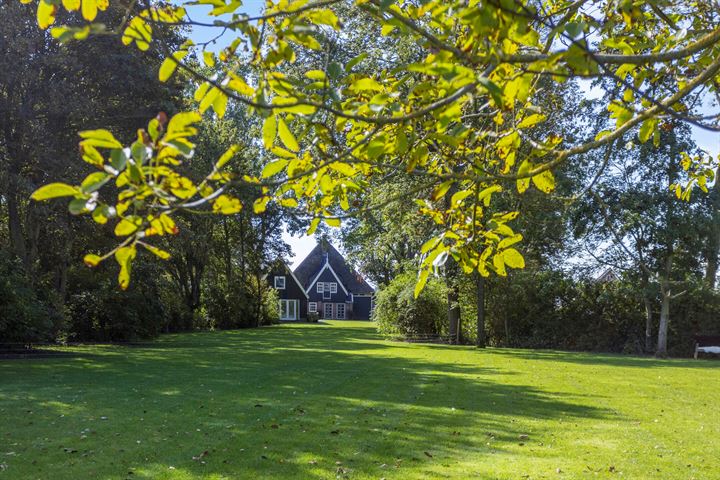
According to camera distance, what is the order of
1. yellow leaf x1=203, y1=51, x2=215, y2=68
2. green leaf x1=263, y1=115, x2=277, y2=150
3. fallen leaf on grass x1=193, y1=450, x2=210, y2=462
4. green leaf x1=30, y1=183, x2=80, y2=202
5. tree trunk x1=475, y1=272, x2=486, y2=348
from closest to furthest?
green leaf x1=30, y1=183, x2=80, y2=202
green leaf x1=263, y1=115, x2=277, y2=150
yellow leaf x1=203, y1=51, x2=215, y2=68
fallen leaf on grass x1=193, y1=450, x2=210, y2=462
tree trunk x1=475, y1=272, x2=486, y2=348

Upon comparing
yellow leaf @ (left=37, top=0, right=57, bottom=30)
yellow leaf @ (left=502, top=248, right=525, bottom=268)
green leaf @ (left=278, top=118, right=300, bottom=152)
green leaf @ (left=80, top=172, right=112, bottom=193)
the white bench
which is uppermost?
yellow leaf @ (left=37, top=0, right=57, bottom=30)

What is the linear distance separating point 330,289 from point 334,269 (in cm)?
254

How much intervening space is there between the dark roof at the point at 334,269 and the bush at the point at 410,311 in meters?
38.6

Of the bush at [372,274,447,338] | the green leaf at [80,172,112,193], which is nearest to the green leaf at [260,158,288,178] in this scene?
the green leaf at [80,172,112,193]

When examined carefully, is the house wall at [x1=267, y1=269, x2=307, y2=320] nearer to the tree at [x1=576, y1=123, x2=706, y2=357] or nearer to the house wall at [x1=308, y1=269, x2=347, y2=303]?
the house wall at [x1=308, y1=269, x2=347, y2=303]

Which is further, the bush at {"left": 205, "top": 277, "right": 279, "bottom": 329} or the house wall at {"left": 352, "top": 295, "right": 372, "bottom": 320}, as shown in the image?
the house wall at {"left": 352, "top": 295, "right": 372, "bottom": 320}

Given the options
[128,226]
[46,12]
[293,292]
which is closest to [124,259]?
[128,226]

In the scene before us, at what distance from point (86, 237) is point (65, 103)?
447 cm

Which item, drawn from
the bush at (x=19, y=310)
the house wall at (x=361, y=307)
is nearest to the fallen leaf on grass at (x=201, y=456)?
the bush at (x=19, y=310)

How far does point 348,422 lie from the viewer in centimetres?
740

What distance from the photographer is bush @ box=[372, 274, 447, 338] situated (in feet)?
80.5

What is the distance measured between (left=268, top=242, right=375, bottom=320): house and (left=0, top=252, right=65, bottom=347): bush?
43245 mm

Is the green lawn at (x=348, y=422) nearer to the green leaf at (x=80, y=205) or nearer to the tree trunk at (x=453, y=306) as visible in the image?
the green leaf at (x=80, y=205)

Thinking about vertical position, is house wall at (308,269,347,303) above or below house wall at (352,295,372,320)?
above
